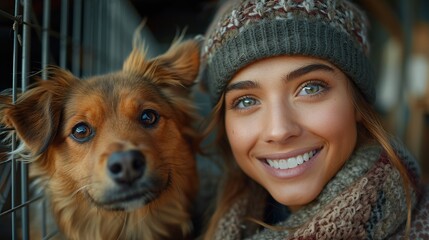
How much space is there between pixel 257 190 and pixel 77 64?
4.19 ft

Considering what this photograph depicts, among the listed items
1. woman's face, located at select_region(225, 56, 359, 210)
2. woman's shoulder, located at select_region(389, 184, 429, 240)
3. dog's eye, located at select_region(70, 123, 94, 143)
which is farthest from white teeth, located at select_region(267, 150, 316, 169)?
dog's eye, located at select_region(70, 123, 94, 143)

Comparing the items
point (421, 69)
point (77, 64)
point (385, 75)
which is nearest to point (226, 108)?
point (77, 64)

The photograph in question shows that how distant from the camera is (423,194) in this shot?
65.0 inches

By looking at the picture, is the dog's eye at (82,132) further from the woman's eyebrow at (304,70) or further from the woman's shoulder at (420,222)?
the woman's shoulder at (420,222)

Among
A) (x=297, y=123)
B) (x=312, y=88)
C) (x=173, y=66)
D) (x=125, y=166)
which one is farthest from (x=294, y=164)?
(x=173, y=66)

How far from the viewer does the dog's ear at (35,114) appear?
4.95 ft

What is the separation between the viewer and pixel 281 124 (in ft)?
4.57

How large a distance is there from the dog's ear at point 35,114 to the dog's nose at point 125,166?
0.31 meters

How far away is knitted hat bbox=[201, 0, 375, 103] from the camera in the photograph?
1.46m

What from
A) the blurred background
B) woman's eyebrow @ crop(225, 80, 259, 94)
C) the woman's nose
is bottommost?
the woman's nose

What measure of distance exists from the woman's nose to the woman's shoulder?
19.1 inches

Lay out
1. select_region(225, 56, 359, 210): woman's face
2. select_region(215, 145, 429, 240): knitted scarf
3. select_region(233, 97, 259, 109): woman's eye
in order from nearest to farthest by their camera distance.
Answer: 1. select_region(215, 145, 429, 240): knitted scarf
2. select_region(225, 56, 359, 210): woman's face
3. select_region(233, 97, 259, 109): woman's eye

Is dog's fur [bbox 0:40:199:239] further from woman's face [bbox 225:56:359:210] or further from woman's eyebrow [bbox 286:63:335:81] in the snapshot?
woman's eyebrow [bbox 286:63:335:81]

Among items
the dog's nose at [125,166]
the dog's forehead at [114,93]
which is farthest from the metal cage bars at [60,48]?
the dog's nose at [125,166]
